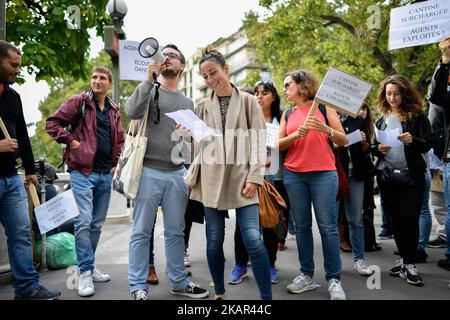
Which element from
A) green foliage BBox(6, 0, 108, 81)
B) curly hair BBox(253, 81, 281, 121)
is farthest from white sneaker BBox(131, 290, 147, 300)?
green foliage BBox(6, 0, 108, 81)

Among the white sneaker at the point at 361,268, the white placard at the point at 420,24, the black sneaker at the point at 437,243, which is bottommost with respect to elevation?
the black sneaker at the point at 437,243

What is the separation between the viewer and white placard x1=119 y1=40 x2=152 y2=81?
12.6ft

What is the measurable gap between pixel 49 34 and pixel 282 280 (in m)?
5.74

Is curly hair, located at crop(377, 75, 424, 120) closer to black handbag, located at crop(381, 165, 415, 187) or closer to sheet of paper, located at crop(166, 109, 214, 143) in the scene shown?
black handbag, located at crop(381, 165, 415, 187)

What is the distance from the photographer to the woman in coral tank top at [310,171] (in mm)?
3199

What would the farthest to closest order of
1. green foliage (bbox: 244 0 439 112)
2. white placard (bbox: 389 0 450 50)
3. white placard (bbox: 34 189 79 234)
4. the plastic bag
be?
green foliage (bbox: 244 0 439 112)
the plastic bag
white placard (bbox: 389 0 450 50)
white placard (bbox: 34 189 79 234)

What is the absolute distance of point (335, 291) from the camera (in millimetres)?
3213

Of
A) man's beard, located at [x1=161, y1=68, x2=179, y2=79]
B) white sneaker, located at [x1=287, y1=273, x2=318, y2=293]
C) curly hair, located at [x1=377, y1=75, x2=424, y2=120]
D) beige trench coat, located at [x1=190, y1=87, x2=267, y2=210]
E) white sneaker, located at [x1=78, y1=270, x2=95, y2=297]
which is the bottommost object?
white sneaker, located at [x1=287, y1=273, x2=318, y2=293]

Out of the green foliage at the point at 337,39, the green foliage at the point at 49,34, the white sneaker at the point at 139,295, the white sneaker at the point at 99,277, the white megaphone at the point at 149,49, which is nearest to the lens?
the white megaphone at the point at 149,49

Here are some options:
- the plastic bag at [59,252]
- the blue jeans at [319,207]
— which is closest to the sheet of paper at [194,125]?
the blue jeans at [319,207]

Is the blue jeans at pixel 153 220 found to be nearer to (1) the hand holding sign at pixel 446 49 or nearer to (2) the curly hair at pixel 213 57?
(2) the curly hair at pixel 213 57

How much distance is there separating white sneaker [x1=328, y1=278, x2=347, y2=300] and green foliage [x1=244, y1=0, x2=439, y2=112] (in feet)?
28.5
